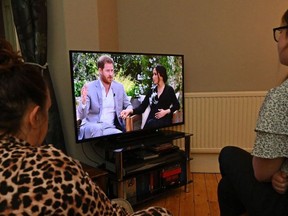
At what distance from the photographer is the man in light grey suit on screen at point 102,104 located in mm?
1865

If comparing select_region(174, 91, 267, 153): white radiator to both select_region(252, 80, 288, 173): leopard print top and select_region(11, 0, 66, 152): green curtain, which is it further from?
select_region(252, 80, 288, 173): leopard print top

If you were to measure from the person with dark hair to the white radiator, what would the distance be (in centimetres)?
194

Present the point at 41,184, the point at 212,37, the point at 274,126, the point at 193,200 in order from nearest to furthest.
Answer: the point at 41,184 → the point at 274,126 → the point at 193,200 → the point at 212,37

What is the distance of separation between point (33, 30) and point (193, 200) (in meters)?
1.79

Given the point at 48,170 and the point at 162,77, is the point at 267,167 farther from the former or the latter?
the point at 162,77

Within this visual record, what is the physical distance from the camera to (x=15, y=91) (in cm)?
70

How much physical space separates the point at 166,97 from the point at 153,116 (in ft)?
0.69

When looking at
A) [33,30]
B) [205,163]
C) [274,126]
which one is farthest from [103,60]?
[205,163]

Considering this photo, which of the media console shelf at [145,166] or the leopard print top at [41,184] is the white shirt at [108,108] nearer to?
the media console shelf at [145,166]

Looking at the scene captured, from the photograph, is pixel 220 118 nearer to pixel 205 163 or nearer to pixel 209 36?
pixel 205 163

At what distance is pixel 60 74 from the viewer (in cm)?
205

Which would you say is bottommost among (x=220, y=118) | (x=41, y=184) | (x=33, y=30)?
(x=220, y=118)

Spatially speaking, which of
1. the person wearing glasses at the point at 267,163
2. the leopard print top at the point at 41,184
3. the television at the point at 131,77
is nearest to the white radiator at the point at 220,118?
the television at the point at 131,77

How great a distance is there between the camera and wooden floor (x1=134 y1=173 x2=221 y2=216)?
6.79ft
